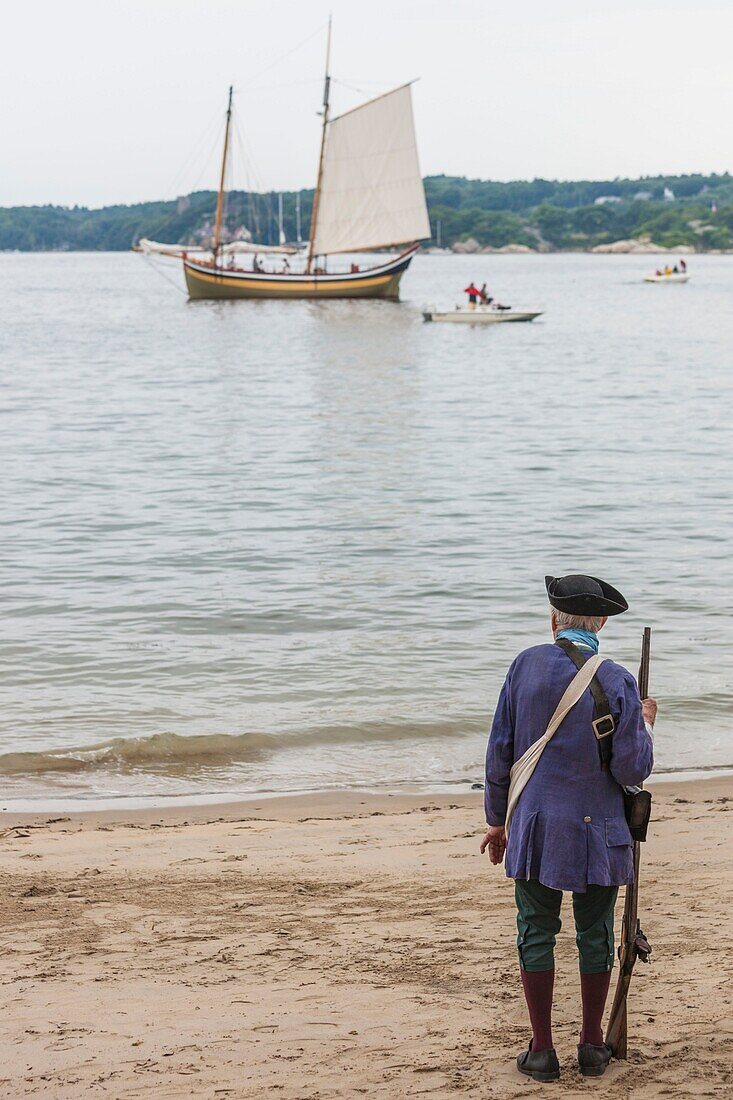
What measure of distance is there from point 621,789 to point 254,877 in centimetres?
269

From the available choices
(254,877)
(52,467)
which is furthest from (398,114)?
(254,877)

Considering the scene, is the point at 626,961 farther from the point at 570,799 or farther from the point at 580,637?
the point at 580,637

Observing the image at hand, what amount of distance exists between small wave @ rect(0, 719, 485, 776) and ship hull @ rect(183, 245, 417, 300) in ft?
A: 253

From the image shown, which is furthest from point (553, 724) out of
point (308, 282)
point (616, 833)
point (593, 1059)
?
point (308, 282)

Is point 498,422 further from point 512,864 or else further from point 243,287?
point 243,287

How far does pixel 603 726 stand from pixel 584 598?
1.42ft

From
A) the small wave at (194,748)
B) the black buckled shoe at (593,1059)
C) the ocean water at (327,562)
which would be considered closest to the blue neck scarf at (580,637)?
the black buckled shoe at (593,1059)

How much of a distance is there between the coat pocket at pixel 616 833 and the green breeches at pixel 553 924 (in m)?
0.16

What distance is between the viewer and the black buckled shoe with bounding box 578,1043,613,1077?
178 inches

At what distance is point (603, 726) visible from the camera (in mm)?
4316

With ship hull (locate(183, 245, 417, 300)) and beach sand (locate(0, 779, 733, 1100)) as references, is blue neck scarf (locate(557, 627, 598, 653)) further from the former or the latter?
ship hull (locate(183, 245, 417, 300))

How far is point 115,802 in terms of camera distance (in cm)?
846

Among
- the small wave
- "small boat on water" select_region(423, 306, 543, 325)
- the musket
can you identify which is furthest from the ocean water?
"small boat on water" select_region(423, 306, 543, 325)

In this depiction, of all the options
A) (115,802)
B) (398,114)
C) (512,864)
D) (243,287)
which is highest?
(398,114)
